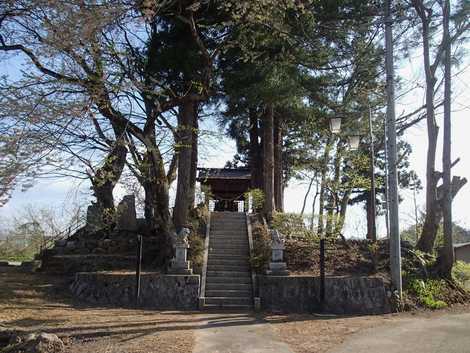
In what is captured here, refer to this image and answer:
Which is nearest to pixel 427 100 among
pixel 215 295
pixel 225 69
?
pixel 225 69

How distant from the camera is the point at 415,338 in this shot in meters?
8.65

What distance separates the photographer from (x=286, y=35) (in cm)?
1328

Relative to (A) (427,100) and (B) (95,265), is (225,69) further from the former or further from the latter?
(B) (95,265)

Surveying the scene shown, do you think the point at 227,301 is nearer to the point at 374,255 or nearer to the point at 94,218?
the point at 374,255

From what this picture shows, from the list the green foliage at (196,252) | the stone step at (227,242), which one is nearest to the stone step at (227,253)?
the green foliage at (196,252)

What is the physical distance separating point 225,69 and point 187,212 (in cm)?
524

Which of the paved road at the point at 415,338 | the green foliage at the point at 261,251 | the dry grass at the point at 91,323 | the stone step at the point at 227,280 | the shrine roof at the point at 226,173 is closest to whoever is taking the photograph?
the paved road at the point at 415,338

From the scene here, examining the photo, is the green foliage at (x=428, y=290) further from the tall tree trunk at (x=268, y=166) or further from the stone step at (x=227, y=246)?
the tall tree trunk at (x=268, y=166)

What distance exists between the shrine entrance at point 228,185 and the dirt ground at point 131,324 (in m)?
14.3

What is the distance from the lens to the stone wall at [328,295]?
12.6 metres

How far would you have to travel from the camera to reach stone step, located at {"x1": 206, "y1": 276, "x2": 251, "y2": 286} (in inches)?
559

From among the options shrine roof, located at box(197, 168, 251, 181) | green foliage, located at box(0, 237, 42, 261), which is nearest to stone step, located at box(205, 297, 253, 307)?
shrine roof, located at box(197, 168, 251, 181)

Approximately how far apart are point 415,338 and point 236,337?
10.5 feet

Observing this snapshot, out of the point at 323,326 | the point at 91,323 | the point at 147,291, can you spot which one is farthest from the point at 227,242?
the point at 91,323
